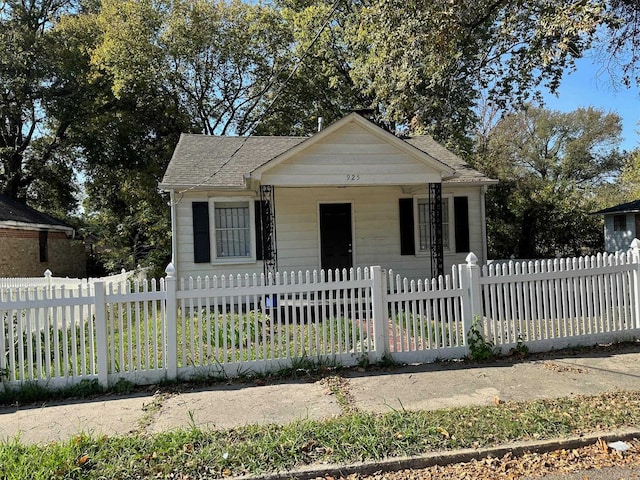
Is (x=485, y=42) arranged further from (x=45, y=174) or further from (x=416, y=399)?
(x=45, y=174)

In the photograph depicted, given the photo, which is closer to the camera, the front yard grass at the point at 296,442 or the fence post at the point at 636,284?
the front yard grass at the point at 296,442

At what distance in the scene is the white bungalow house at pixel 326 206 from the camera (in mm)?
9570

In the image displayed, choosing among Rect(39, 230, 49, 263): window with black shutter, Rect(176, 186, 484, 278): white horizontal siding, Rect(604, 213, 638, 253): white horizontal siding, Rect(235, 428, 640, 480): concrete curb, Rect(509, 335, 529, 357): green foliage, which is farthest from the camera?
Rect(39, 230, 49, 263): window with black shutter

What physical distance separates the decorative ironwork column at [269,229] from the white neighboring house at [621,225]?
13928 mm

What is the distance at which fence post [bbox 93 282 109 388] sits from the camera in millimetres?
4992

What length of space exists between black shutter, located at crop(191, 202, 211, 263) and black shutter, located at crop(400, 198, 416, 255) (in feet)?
16.7

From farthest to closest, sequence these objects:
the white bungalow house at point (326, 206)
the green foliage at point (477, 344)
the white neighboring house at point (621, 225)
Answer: the white neighboring house at point (621, 225), the white bungalow house at point (326, 206), the green foliage at point (477, 344)

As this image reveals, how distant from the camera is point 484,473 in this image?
3.23 meters

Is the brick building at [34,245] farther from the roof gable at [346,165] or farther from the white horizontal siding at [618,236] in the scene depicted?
the white horizontal siding at [618,236]

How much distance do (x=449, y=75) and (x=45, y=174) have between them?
22.8m

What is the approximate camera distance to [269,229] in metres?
10.2

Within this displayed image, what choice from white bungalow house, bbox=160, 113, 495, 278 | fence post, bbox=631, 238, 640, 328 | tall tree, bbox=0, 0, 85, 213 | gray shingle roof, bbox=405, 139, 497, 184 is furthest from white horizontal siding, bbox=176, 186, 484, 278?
tall tree, bbox=0, 0, 85, 213

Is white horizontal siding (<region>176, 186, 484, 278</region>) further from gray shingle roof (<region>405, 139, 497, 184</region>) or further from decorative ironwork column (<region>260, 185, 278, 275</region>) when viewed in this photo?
decorative ironwork column (<region>260, 185, 278, 275</region>)

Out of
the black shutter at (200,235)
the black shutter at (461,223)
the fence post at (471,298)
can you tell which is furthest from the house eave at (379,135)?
the fence post at (471,298)
